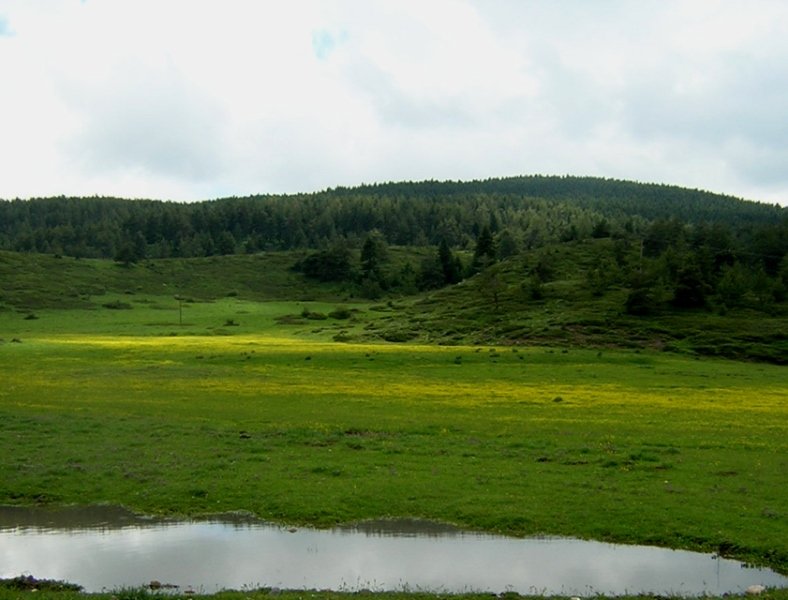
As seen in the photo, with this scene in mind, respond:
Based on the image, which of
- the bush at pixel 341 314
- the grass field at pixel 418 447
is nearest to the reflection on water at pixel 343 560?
the grass field at pixel 418 447

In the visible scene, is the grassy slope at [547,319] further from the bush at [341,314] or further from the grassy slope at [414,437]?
the grassy slope at [414,437]

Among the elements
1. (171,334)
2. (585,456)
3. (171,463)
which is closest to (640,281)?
(171,334)

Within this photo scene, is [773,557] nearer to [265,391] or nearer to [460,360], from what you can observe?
[265,391]

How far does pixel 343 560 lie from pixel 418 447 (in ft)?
40.4

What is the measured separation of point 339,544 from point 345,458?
8773 millimetres

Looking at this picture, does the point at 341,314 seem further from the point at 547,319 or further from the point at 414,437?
the point at 414,437

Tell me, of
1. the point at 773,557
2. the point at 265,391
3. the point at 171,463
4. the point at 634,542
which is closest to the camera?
the point at 773,557

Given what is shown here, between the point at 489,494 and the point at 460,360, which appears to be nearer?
the point at 489,494

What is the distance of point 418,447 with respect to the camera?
1292 inches

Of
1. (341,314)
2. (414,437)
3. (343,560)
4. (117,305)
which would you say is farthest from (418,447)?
(117,305)

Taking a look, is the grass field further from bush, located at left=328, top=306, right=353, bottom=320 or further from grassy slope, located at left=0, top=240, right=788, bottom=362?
bush, located at left=328, top=306, right=353, bottom=320

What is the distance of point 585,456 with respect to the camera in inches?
1221

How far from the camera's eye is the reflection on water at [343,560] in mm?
19125

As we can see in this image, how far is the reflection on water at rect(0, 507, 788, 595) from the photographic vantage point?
19125 mm
